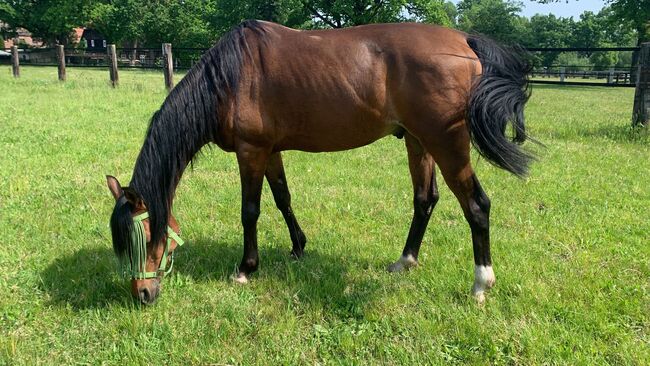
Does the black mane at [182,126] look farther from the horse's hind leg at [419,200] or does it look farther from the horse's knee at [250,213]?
the horse's hind leg at [419,200]

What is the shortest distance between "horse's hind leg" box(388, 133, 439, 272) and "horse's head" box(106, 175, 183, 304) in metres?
1.69

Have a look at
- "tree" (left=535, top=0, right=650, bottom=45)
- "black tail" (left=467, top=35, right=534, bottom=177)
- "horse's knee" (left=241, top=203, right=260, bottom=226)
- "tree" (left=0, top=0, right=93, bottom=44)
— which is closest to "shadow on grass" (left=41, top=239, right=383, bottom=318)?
"horse's knee" (left=241, top=203, right=260, bottom=226)

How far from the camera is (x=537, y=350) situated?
2.45 metres

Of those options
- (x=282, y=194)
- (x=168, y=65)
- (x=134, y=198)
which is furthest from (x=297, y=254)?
(x=168, y=65)

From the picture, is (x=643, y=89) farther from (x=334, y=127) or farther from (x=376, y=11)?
(x=376, y=11)

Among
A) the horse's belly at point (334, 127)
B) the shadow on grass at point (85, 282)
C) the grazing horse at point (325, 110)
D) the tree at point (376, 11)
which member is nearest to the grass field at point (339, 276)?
the shadow on grass at point (85, 282)

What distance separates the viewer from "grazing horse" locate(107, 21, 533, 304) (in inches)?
112

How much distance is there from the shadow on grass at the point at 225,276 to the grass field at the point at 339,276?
0.02 metres

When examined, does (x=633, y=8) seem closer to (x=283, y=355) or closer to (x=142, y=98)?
(x=142, y=98)

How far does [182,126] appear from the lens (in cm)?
309

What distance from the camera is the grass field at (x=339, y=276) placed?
8.39 feet

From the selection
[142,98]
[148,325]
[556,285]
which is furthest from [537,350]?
[142,98]

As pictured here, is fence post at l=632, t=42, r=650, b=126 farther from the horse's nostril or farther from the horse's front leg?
the horse's nostril

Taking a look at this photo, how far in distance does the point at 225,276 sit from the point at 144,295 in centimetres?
66
